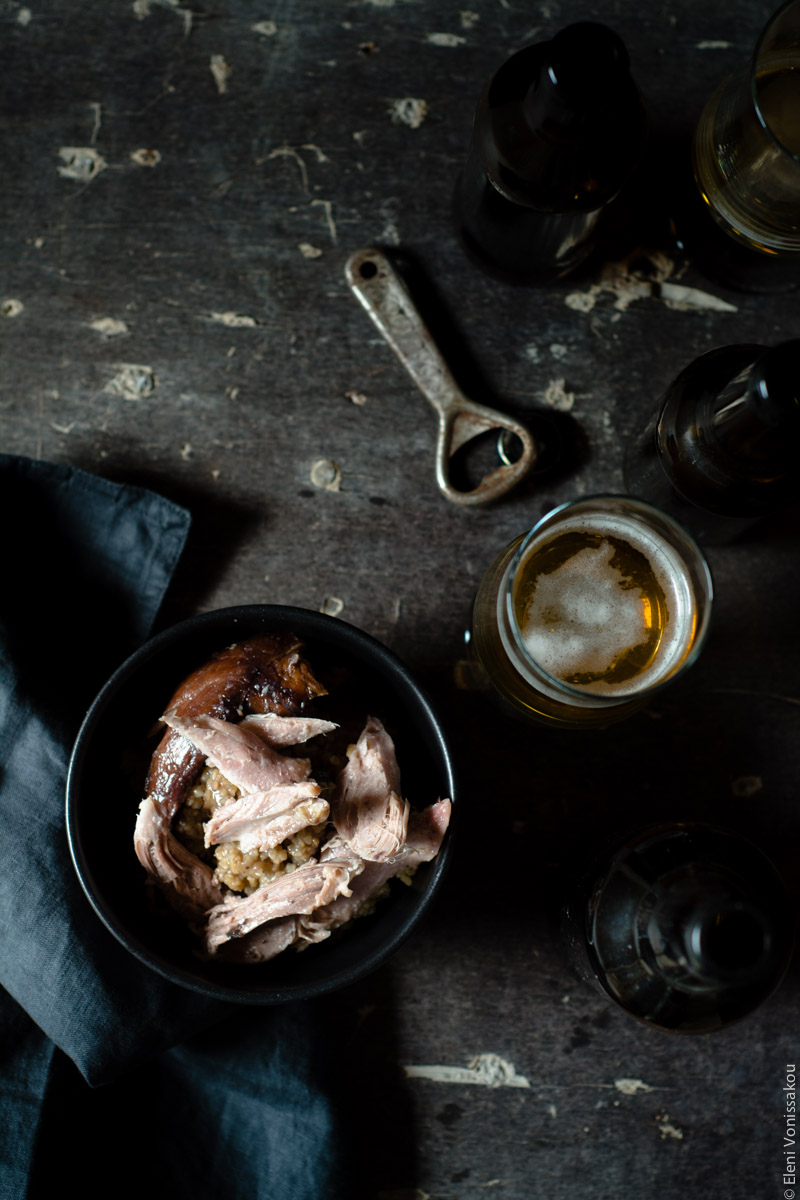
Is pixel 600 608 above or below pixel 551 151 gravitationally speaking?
below

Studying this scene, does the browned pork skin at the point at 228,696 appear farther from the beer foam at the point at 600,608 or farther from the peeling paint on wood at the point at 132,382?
the peeling paint on wood at the point at 132,382

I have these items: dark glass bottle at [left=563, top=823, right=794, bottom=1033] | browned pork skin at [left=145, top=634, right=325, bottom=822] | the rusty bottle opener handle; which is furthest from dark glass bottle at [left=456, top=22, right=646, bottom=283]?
dark glass bottle at [left=563, top=823, right=794, bottom=1033]

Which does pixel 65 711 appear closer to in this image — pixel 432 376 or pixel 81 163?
pixel 432 376

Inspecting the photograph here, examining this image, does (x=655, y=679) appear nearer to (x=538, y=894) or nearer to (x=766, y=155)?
(x=538, y=894)

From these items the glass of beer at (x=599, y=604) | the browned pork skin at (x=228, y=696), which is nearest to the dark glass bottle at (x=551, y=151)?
the glass of beer at (x=599, y=604)

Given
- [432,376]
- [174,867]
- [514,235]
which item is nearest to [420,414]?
[432,376]
